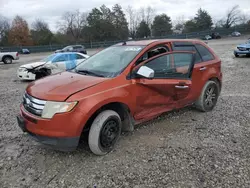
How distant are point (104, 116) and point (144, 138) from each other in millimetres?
1013

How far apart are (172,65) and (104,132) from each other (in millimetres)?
1750

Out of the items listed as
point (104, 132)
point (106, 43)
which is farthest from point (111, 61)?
point (106, 43)

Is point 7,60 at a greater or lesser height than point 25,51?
lesser

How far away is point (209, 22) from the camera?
72312 millimetres

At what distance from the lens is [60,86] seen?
325 cm

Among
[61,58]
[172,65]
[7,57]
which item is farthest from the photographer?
[7,57]

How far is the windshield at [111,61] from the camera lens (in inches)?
146

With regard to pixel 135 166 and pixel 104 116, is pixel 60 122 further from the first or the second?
pixel 135 166

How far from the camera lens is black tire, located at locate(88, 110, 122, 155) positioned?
326cm

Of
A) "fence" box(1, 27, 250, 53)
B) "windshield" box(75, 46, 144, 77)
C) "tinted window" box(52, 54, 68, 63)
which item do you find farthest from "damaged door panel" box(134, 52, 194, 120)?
"fence" box(1, 27, 250, 53)

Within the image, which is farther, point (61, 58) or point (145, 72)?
point (61, 58)

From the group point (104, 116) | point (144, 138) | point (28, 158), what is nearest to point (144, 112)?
point (144, 138)

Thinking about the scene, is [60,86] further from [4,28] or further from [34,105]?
[4,28]

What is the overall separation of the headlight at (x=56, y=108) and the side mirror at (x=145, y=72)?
3.79 feet
